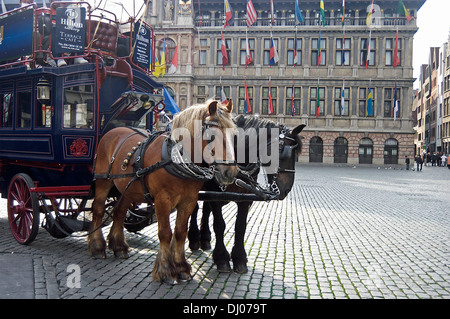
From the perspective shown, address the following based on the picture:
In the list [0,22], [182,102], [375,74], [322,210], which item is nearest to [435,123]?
[375,74]

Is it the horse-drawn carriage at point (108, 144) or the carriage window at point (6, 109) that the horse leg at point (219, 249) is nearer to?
the horse-drawn carriage at point (108, 144)

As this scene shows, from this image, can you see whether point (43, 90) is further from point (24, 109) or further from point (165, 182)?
point (165, 182)

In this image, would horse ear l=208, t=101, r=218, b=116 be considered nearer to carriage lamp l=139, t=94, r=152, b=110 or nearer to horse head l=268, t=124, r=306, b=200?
horse head l=268, t=124, r=306, b=200

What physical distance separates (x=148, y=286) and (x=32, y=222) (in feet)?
7.55

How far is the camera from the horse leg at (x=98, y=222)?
527 centimetres

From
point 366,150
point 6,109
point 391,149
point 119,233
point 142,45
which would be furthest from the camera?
point 366,150

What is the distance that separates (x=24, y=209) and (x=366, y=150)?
116 feet

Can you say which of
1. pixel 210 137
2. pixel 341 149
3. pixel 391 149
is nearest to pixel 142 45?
pixel 210 137

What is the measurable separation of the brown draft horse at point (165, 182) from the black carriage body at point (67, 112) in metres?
0.52

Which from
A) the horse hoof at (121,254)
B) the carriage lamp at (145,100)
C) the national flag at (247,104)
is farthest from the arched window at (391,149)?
the horse hoof at (121,254)

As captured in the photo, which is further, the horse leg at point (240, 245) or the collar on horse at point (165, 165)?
the horse leg at point (240, 245)

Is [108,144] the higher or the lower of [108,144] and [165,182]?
the higher

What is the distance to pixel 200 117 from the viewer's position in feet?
13.1
